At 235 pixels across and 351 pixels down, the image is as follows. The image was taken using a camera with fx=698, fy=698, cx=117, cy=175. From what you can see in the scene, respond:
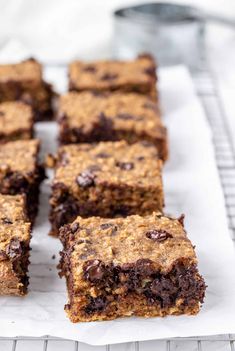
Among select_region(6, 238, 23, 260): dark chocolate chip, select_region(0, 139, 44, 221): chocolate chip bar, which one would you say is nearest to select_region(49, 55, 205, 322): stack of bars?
select_region(0, 139, 44, 221): chocolate chip bar

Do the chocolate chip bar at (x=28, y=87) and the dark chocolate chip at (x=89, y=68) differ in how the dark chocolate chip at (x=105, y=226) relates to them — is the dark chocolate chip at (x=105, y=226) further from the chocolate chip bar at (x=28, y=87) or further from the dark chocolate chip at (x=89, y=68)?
the dark chocolate chip at (x=89, y=68)

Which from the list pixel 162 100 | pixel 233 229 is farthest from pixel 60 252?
pixel 162 100

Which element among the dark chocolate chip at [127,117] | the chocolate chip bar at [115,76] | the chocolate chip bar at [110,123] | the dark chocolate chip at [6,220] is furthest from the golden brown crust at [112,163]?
the chocolate chip bar at [115,76]

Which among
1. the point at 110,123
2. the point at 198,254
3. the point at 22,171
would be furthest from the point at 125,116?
the point at 198,254

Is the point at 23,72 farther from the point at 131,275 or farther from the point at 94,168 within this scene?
the point at 131,275

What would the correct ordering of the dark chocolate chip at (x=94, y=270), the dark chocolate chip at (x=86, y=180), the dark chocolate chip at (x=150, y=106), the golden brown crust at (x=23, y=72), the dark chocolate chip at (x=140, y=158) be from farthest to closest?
the golden brown crust at (x=23, y=72) < the dark chocolate chip at (x=150, y=106) < the dark chocolate chip at (x=140, y=158) < the dark chocolate chip at (x=86, y=180) < the dark chocolate chip at (x=94, y=270)

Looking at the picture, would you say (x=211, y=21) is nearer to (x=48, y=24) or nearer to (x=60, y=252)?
(x=48, y=24)

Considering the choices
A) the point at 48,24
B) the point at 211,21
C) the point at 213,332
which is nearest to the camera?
the point at 213,332
